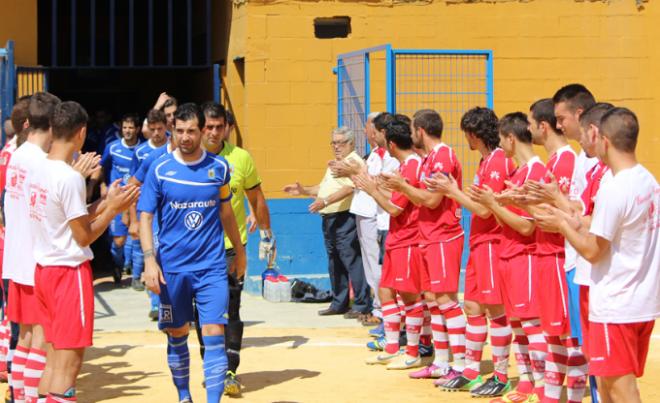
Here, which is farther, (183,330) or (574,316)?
(183,330)

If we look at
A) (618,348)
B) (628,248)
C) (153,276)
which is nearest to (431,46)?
(153,276)

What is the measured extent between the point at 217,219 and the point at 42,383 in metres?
1.61

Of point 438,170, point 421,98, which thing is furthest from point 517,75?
point 438,170

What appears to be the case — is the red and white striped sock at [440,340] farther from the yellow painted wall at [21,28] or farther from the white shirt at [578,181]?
the yellow painted wall at [21,28]

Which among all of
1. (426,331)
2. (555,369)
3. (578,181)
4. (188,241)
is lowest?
(426,331)

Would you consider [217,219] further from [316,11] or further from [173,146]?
[316,11]

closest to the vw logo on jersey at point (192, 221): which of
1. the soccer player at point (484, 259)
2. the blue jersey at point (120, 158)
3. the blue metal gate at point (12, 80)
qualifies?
the soccer player at point (484, 259)

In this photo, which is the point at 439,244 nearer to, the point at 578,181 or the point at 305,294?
the point at 578,181

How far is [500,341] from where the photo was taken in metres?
8.21

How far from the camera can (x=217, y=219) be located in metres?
7.57

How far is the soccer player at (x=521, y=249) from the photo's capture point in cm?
748

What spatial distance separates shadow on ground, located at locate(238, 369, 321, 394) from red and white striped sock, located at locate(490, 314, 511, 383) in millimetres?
1607

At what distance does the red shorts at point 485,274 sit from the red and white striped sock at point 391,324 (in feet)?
4.22

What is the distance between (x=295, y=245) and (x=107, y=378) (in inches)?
199
